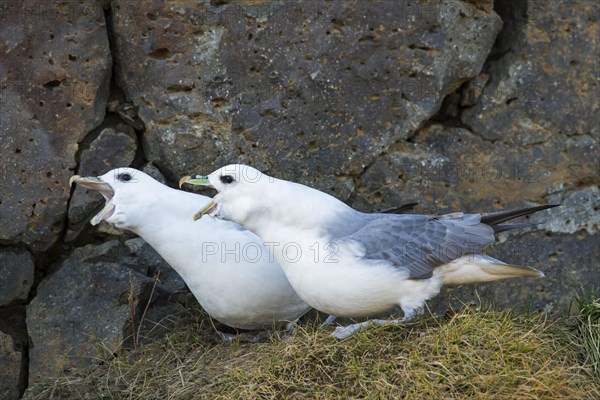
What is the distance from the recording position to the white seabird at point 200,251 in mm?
3443

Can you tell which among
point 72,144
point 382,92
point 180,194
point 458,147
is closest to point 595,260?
point 458,147

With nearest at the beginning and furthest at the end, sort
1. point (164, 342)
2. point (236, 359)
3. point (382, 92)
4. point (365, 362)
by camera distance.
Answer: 1. point (365, 362)
2. point (236, 359)
3. point (164, 342)
4. point (382, 92)

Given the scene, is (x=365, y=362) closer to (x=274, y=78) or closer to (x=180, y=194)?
(x=180, y=194)

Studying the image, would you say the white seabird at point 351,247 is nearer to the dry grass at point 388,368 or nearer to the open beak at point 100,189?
the dry grass at point 388,368

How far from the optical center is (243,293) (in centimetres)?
344

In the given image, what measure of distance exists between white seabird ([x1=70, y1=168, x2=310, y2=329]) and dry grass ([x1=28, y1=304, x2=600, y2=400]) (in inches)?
6.1

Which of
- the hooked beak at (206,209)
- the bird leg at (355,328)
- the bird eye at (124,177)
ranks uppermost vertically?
the hooked beak at (206,209)

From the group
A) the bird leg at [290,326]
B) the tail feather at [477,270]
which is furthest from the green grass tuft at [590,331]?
the bird leg at [290,326]

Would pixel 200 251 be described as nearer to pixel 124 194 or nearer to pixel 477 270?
pixel 124 194

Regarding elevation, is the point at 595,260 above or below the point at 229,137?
below

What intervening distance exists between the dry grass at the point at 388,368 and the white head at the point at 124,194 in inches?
20.4

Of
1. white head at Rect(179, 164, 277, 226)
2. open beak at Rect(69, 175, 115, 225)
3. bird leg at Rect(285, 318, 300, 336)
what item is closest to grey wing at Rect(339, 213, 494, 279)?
white head at Rect(179, 164, 277, 226)

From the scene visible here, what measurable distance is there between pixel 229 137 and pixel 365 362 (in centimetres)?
114

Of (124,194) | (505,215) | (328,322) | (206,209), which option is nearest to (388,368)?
(328,322)
